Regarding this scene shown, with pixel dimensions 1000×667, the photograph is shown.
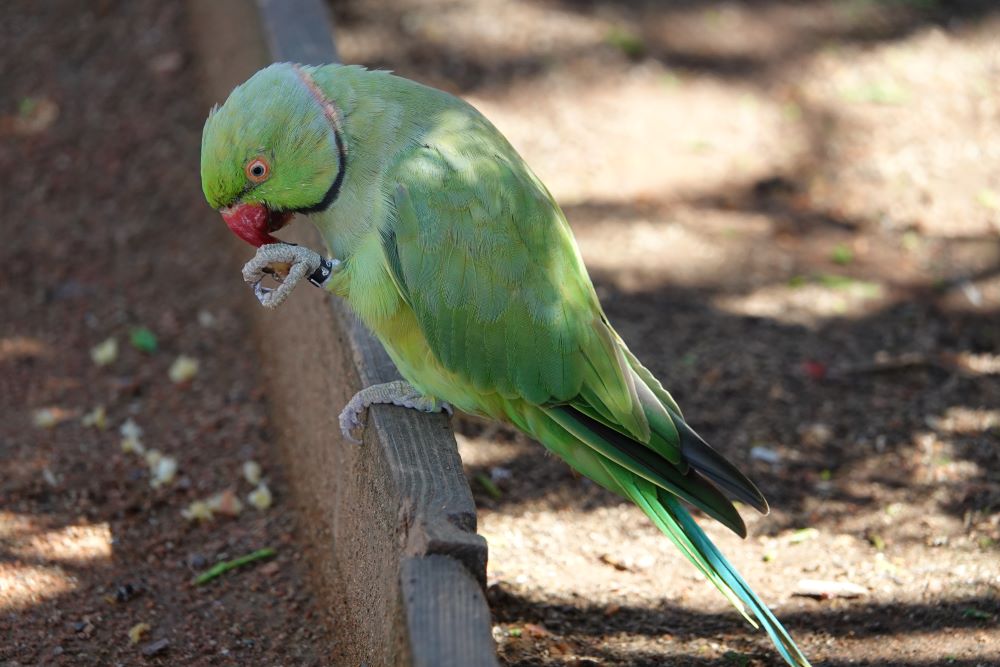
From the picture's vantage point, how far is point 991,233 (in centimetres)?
508

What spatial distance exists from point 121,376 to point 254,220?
178cm

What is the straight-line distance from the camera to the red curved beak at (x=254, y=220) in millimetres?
2789

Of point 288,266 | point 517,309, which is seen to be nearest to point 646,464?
point 517,309

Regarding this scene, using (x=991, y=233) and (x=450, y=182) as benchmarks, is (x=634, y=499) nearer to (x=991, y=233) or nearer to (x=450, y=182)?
(x=450, y=182)

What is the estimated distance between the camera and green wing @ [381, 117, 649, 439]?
271 centimetres

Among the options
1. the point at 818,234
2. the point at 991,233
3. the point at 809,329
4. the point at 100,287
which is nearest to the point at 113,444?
the point at 100,287

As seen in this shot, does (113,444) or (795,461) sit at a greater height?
(113,444)

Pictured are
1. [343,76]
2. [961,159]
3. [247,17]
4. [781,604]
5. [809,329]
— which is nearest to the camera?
[343,76]

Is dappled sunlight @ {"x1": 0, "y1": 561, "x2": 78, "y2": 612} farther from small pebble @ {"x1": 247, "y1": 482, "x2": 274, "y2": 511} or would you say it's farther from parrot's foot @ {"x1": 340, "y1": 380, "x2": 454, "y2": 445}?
parrot's foot @ {"x1": 340, "y1": 380, "x2": 454, "y2": 445}

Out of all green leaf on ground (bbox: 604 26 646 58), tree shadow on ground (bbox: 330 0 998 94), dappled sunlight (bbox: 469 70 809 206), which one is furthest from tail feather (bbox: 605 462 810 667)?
green leaf on ground (bbox: 604 26 646 58)

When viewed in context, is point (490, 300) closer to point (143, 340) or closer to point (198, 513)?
point (198, 513)

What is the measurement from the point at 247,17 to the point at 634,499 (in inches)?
130

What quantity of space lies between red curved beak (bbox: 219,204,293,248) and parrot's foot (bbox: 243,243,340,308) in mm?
49

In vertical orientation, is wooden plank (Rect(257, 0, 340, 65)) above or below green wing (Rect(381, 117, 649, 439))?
above
